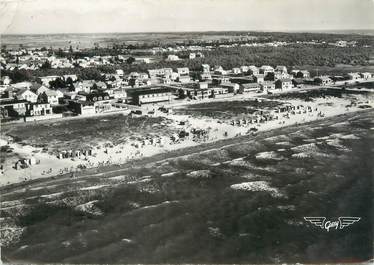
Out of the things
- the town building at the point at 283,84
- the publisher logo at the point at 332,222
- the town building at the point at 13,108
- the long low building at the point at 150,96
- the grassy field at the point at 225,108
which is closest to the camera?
the publisher logo at the point at 332,222

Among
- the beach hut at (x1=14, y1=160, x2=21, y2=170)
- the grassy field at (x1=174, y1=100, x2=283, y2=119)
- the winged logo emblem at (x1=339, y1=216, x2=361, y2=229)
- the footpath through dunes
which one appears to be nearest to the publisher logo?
the winged logo emblem at (x1=339, y1=216, x2=361, y2=229)

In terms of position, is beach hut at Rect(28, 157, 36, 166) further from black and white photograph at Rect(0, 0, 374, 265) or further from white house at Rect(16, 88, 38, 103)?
white house at Rect(16, 88, 38, 103)

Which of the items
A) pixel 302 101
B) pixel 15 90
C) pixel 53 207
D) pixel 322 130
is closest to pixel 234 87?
pixel 302 101

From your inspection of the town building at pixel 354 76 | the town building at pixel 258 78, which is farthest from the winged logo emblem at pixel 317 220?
the town building at pixel 354 76

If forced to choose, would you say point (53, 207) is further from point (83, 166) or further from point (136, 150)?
point (136, 150)

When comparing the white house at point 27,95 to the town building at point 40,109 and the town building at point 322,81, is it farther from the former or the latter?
Answer: the town building at point 322,81

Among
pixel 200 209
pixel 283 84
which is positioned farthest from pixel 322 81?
pixel 200 209
